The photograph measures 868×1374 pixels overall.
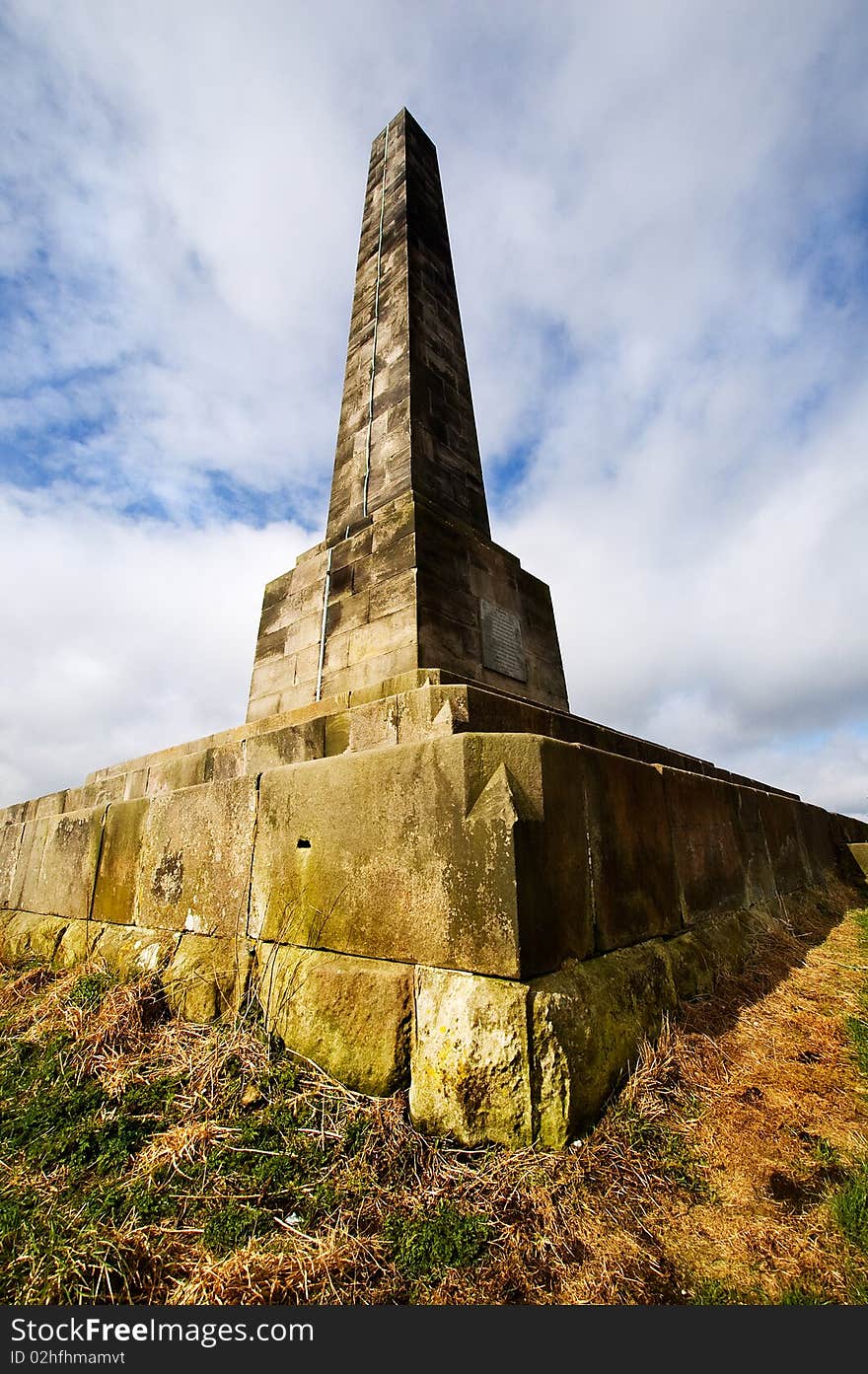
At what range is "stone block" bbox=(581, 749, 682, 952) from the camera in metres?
2.41

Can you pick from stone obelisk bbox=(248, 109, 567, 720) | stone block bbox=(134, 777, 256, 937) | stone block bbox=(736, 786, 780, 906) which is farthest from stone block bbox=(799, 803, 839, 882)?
stone block bbox=(134, 777, 256, 937)

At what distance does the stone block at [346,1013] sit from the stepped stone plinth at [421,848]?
1cm

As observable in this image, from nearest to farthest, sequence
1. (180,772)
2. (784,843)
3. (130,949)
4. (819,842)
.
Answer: (130,949), (180,772), (784,843), (819,842)

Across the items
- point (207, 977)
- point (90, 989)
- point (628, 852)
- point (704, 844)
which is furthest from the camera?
point (704, 844)

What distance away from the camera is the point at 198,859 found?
325cm

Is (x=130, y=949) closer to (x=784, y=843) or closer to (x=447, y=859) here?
(x=447, y=859)

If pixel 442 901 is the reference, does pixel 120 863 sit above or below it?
above

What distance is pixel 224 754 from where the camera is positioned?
13.0 ft

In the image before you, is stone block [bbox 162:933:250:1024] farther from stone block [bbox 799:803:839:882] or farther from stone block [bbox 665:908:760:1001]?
stone block [bbox 799:803:839:882]

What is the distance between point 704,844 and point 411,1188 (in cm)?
250

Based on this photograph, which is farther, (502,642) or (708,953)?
(502,642)

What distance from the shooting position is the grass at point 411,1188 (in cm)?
146

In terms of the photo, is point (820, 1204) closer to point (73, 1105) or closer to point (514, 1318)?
point (514, 1318)

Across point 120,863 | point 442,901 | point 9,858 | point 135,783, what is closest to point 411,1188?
point 442,901
